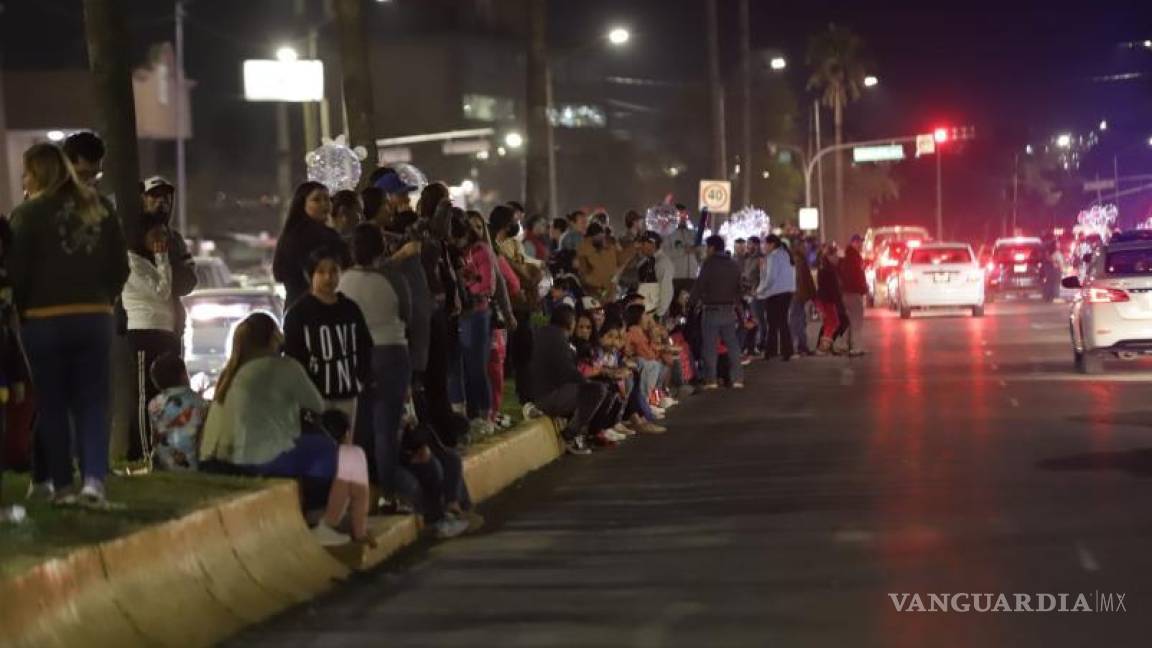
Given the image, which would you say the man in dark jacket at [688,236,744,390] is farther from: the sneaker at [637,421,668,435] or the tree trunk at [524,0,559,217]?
the tree trunk at [524,0,559,217]

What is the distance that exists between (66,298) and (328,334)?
2.26 m

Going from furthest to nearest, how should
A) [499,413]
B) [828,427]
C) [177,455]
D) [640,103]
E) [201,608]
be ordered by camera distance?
[640,103] → [828,427] → [499,413] → [177,455] → [201,608]

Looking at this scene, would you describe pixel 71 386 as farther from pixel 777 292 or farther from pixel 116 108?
pixel 777 292

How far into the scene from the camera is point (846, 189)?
12031cm

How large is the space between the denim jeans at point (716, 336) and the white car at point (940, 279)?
54.9 ft

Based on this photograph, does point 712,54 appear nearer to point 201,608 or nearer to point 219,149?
point 201,608

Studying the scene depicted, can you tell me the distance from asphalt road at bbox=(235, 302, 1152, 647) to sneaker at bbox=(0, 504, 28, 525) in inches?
52.2

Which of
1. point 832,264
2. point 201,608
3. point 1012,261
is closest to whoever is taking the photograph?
point 201,608

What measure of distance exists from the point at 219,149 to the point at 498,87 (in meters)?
15.5

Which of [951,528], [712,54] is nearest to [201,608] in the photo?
[951,528]

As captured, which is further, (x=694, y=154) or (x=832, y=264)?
(x=694, y=154)

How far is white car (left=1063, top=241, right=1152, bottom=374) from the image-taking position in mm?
25203

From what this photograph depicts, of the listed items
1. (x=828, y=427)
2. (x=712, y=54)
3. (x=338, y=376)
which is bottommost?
(x=828, y=427)

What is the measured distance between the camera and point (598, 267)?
23.8 metres
